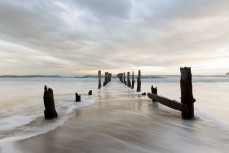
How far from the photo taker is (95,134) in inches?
210

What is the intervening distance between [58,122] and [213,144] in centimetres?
439

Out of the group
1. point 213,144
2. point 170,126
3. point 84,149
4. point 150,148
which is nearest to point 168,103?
point 170,126

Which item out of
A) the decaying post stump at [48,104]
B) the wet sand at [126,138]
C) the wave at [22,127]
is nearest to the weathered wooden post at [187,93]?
the wet sand at [126,138]

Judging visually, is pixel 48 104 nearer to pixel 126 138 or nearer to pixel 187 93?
pixel 126 138

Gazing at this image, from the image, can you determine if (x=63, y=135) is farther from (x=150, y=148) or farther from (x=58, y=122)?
(x=150, y=148)

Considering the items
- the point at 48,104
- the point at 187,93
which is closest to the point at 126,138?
the point at 187,93

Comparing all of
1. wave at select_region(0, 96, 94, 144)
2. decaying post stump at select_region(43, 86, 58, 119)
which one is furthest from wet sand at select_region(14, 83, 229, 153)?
decaying post stump at select_region(43, 86, 58, 119)

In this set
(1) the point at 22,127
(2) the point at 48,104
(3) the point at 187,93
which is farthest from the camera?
(2) the point at 48,104

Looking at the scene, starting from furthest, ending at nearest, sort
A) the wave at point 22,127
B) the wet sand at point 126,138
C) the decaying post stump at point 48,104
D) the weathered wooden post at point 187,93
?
the decaying post stump at point 48,104
the weathered wooden post at point 187,93
the wave at point 22,127
the wet sand at point 126,138

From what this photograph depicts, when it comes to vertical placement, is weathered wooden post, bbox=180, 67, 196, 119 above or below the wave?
above

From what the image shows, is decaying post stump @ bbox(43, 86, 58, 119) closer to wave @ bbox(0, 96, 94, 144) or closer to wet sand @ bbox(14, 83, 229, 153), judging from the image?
wave @ bbox(0, 96, 94, 144)

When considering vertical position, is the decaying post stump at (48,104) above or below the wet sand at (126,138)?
above

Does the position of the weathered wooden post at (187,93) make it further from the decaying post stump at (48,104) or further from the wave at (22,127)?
the decaying post stump at (48,104)

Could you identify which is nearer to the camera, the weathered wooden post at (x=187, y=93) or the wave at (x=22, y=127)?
the wave at (x=22, y=127)
